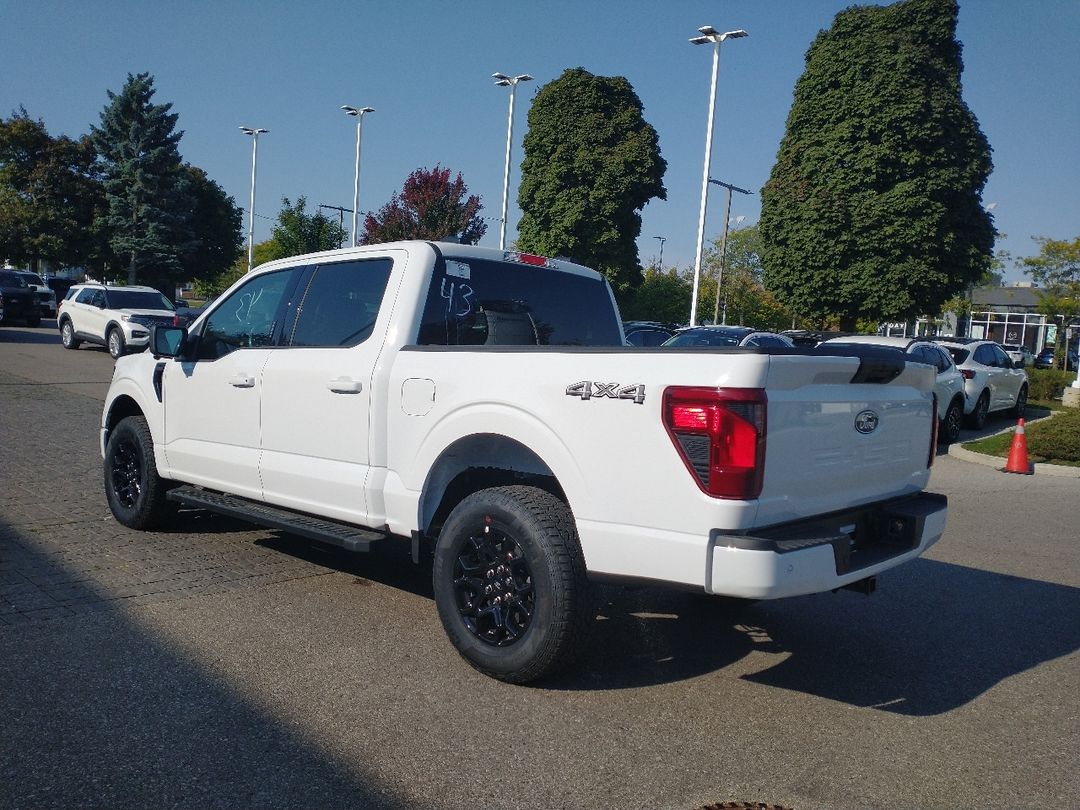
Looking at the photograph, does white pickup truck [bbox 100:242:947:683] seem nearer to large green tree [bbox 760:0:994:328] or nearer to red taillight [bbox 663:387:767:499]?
red taillight [bbox 663:387:767:499]

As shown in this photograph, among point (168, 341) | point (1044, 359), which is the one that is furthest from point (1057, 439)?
point (1044, 359)

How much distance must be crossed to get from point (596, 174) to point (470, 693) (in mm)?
35831

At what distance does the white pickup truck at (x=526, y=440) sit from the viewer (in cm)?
342

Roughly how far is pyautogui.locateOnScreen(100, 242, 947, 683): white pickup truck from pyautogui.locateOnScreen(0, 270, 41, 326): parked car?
29.1m

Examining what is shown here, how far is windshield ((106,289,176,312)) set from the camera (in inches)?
890

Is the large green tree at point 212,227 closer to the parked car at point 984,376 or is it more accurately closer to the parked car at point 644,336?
the parked car at point 644,336

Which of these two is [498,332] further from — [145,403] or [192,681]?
[145,403]

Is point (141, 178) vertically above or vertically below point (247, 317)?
above

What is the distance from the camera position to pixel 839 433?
12.4 feet

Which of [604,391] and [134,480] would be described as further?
[134,480]

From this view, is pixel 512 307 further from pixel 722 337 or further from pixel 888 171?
pixel 888 171

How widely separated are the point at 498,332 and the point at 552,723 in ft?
7.18

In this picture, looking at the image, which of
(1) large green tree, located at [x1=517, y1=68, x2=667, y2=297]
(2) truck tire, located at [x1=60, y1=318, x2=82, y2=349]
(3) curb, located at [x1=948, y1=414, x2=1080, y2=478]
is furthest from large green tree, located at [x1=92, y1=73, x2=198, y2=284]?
(3) curb, located at [x1=948, y1=414, x2=1080, y2=478]

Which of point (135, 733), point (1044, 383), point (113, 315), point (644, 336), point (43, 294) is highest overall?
point (644, 336)
